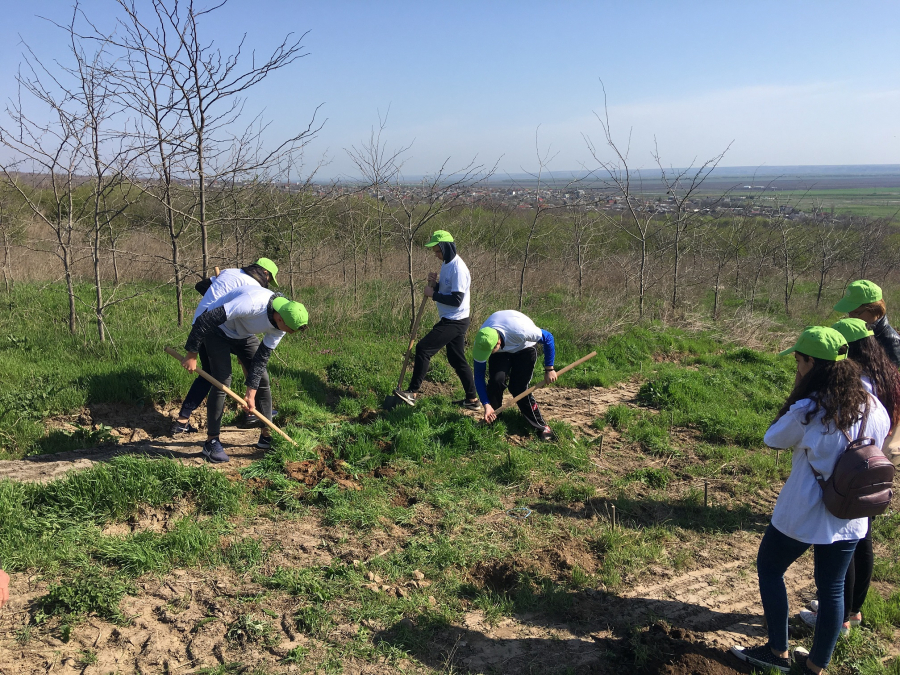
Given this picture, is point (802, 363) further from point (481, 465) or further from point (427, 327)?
point (427, 327)

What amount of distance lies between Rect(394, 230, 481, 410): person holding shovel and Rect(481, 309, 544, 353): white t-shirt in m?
0.89

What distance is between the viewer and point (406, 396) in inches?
238

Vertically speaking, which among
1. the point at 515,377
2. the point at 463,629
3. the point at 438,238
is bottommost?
the point at 463,629

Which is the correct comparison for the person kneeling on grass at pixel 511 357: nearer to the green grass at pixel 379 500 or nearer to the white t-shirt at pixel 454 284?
the green grass at pixel 379 500

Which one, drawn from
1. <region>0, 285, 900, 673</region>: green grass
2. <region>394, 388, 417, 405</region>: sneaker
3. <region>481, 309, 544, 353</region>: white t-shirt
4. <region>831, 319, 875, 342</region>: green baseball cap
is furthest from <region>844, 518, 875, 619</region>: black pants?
<region>394, 388, 417, 405</region>: sneaker

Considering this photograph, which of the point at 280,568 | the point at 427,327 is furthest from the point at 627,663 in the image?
the point at 427,327

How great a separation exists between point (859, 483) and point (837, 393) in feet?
1.34

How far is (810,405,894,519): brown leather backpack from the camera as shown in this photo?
8.14 feet

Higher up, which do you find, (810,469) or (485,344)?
(485,344)

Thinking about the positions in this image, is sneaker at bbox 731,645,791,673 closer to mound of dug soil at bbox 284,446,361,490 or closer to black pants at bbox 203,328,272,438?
mound of dug soil at bbox 284,446,361,490

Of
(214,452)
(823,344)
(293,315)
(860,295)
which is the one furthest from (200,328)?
(860,295)

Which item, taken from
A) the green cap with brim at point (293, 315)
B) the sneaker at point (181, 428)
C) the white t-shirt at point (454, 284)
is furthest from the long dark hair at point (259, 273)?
the white t-shirt at point (454, 284)

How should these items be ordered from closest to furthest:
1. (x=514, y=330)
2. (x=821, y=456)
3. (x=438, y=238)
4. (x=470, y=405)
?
(x=821, y=456), (x=514, y=330), (x=438, y=238), (x=470, y=405)

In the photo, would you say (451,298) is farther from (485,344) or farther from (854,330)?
(854,330)
